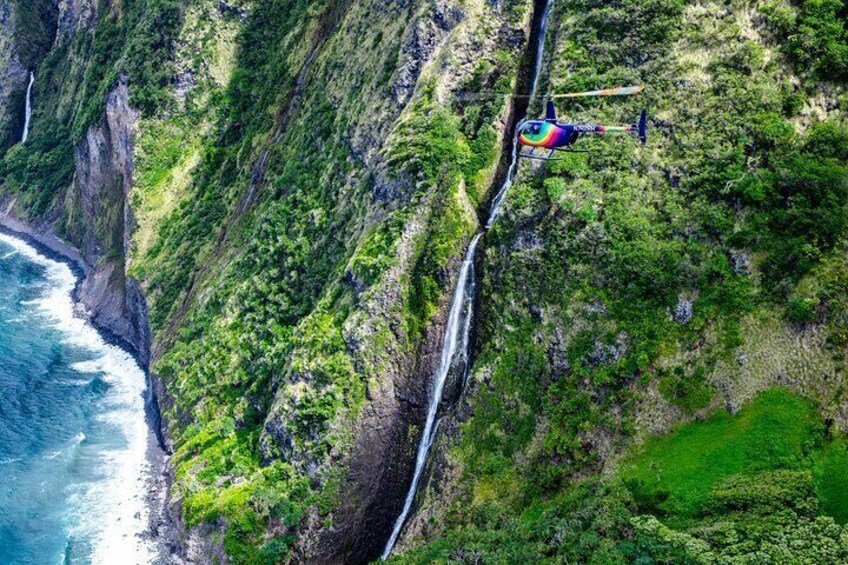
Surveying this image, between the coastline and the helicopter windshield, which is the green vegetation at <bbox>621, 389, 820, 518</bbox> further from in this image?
the coastline

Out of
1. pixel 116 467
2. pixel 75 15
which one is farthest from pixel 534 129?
pixel 75 15

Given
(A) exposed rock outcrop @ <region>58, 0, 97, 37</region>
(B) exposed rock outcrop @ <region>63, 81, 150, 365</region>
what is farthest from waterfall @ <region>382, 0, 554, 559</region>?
(A) exposed rock outcrop @ <region>58, 0, 97, 37</region>

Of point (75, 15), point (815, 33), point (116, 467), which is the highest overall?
point (75, 15)

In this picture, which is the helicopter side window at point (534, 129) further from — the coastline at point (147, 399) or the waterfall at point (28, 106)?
the waterfall at point (28, 106)

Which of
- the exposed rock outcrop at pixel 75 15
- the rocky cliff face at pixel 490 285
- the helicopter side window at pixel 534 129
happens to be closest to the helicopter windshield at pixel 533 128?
the helicopter side window at pixel 534 129

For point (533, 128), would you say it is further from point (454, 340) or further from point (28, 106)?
point (28, 106)

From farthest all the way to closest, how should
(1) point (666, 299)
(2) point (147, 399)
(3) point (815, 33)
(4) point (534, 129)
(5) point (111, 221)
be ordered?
(5) point (111, 221)
(2) point (147, 399)
(3) point (815, 33)
(1) point (666, 299)
(4) point (534, 129)

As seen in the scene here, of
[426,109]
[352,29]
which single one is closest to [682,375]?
[426,109]

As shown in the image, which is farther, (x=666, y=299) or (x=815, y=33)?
(x=815, y=33)
